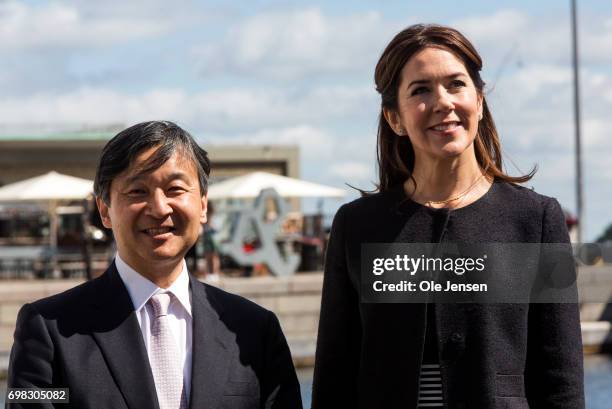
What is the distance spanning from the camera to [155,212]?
323 cm

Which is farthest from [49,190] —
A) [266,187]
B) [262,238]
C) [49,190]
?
[262,238]

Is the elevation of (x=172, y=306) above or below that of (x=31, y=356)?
above

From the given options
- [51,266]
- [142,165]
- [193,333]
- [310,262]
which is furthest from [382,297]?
[51,266]

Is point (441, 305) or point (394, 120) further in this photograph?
point (394, 120)

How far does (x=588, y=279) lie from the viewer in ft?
55.7

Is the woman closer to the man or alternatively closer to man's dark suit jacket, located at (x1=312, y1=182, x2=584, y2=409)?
man's dark suit jacket, located at (x1=312, y1=182, x2=584, y2=409)

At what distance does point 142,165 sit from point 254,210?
17.4 meters

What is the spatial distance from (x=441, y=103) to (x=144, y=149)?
2.60 feet

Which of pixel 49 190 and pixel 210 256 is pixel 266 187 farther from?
pixel 210 256

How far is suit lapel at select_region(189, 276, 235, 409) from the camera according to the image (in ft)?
10.6

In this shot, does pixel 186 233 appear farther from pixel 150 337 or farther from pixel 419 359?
pixel 419 359

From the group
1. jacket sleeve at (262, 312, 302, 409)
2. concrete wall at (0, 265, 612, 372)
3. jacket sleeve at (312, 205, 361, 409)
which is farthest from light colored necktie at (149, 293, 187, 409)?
concrete wall at (0, 265, 612, 372)

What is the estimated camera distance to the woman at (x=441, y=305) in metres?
3.37

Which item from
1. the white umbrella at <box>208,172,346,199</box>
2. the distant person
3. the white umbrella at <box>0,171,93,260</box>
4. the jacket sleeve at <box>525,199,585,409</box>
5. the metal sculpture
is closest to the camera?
the jacket sleeve at <box>525,199,585,409</box>
